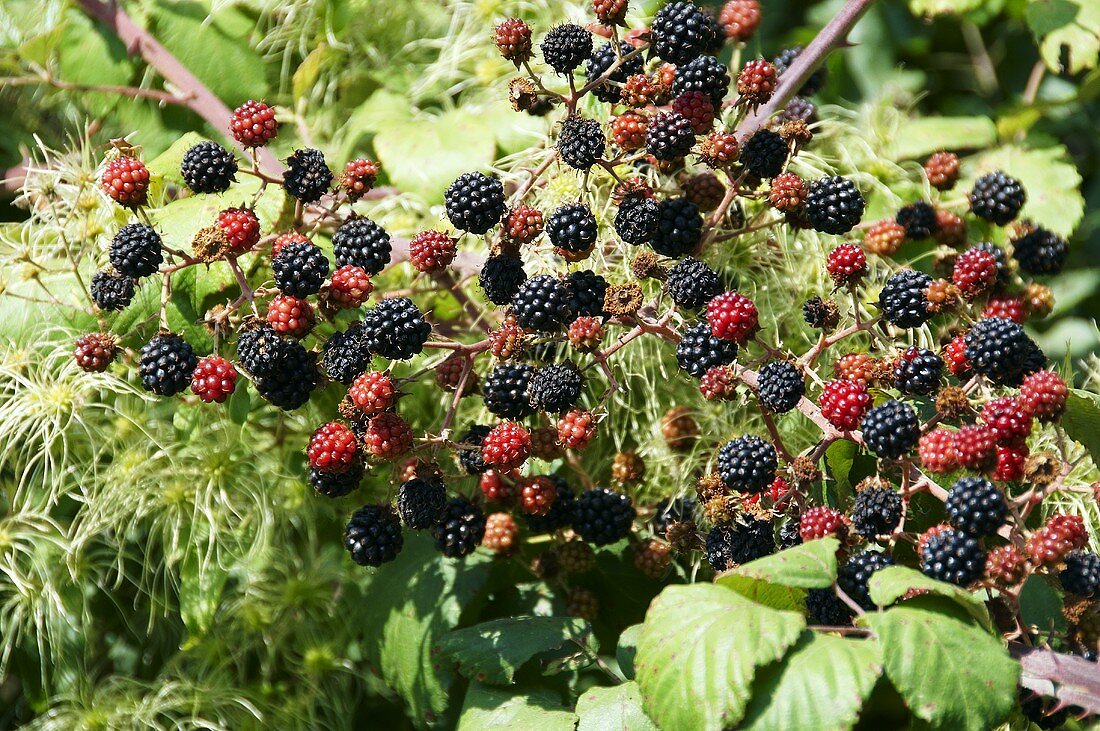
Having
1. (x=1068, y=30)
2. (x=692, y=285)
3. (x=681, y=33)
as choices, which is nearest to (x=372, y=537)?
(x=692, y=285)

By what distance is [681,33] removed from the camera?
1105 mm

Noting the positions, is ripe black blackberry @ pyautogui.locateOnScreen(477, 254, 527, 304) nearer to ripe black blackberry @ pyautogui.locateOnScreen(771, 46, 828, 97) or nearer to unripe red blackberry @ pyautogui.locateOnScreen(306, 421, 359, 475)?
unripe red blackberry @ pyautogui.locateOnScreen(306, 421, 359, 475)

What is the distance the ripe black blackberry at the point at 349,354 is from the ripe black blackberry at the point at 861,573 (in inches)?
20.6

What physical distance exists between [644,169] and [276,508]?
0.70 m

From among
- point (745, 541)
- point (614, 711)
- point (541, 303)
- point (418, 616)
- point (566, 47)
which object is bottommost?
point (418, 616)

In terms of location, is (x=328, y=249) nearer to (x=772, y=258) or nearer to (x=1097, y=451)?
(x=772, y=258)

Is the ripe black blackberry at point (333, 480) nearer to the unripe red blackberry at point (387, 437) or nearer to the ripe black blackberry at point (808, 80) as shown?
the unripe red blackberry at point (387, 437)

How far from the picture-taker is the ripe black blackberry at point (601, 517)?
→ 46.4 inches

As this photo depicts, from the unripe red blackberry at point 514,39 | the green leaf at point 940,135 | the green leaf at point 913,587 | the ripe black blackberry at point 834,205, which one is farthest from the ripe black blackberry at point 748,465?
the green leaf at point 940,135

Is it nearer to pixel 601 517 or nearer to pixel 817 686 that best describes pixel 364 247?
pixel 601 517

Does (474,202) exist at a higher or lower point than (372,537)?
higher

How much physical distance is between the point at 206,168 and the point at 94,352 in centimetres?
24

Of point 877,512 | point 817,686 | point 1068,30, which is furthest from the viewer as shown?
point 1068,30

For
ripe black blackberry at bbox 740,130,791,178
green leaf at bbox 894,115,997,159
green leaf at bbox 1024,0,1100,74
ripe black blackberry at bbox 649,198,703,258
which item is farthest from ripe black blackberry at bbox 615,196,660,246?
green leaf at bbox 1024,0,1100,74
